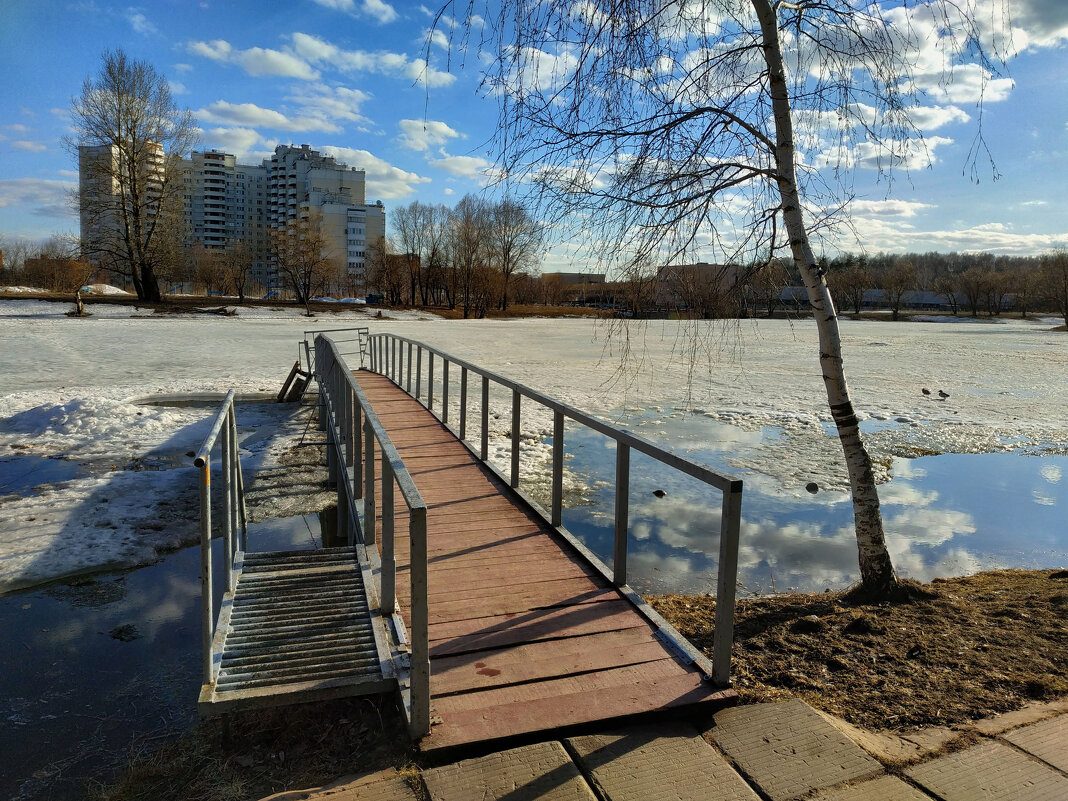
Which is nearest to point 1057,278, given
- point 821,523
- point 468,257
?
point 468,257

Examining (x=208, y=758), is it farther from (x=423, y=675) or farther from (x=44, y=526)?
(x=44, y=526)

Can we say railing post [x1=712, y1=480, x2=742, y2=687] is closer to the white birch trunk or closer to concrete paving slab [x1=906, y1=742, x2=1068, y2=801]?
concrete paving slab [x1=906, y1=742, x2=1068, y2=801]

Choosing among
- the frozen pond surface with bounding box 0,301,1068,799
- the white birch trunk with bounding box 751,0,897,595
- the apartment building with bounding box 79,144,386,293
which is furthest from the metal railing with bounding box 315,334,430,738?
the apartment building with bounding box 79,144,386,293

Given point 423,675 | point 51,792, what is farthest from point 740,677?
point 51,792

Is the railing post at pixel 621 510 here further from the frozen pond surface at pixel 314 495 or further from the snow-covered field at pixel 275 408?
the frozen pond surface at pixel 314 495

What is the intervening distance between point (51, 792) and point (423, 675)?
1.77 meters

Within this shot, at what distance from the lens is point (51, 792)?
2988 mm

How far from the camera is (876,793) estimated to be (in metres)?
2.25

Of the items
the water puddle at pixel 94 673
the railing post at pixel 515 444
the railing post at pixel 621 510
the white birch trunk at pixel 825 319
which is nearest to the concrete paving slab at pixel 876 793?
the railing post at pixel 621 510

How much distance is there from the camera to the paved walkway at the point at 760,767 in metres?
2.29

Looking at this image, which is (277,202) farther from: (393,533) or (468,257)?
(393,533)

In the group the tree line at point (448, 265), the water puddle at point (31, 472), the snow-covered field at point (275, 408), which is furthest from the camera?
the tree line at point (448, 265)

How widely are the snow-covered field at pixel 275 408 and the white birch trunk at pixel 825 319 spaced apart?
2.25ft

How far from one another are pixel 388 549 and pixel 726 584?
156 cm
